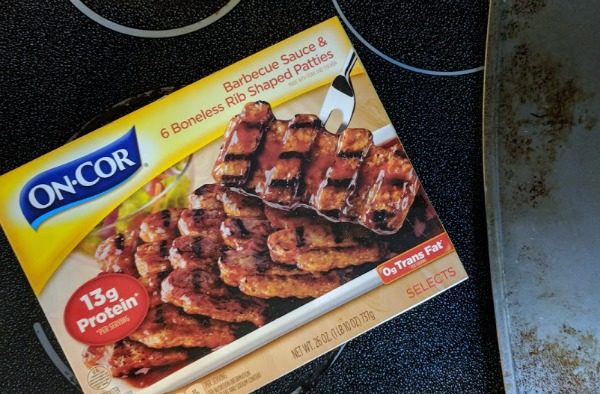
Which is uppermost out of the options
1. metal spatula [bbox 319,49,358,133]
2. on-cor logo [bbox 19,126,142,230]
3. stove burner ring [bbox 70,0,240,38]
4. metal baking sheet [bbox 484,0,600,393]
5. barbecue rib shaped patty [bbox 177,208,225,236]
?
stove burner ring [bbox 70,0,240,38]

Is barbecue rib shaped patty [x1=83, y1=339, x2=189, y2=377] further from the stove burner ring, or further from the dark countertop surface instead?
the stove burner ring

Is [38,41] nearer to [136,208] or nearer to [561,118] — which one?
[136,208]

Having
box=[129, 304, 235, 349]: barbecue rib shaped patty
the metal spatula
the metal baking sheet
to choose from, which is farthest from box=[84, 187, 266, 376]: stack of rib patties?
the metal baking sheet

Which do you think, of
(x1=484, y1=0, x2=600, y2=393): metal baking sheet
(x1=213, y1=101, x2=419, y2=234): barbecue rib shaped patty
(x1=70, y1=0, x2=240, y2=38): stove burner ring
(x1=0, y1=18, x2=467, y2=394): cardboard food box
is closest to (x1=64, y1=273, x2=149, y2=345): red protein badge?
(x1=0, y1=18, x2=467, y2=394): cardboard food box

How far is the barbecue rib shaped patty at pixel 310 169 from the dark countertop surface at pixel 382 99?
0.16ft

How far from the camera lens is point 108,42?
0.54 metres

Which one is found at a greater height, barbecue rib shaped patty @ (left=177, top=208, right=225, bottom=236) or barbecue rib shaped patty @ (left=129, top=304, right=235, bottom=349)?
barbecue rib shaped patty @ (left=177, top=208, right=225, bottom=236)

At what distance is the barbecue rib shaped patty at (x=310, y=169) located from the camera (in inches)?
21.7

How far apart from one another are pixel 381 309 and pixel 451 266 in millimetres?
86

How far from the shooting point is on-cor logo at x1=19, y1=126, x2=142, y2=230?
20.5 inches

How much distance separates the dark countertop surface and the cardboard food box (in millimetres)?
16

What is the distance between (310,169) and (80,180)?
22 centimetres

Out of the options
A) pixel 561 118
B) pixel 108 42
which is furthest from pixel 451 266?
pixel 108 42

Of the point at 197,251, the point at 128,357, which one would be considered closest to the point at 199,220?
the point at 197,251
